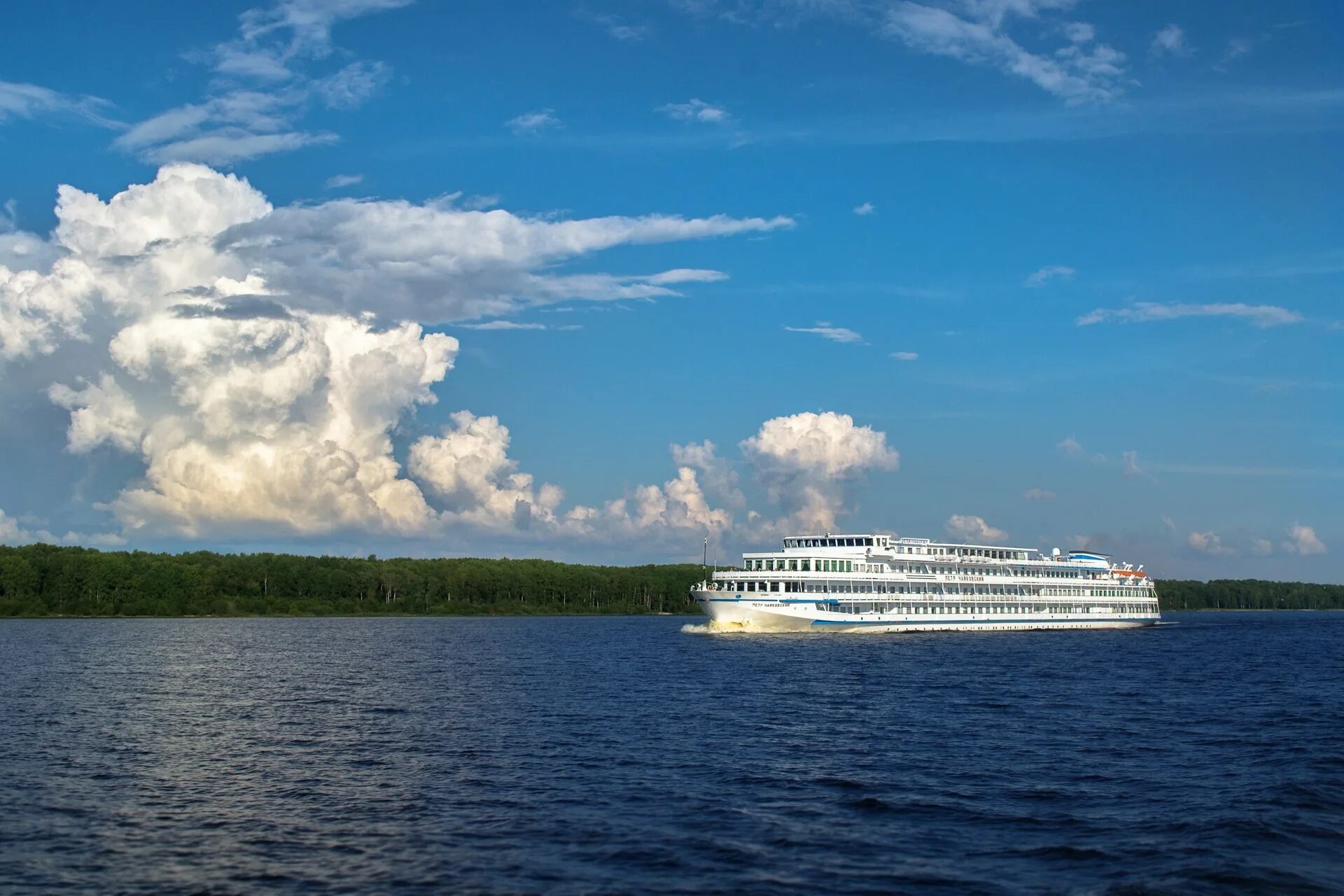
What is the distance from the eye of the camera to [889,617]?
140 meters

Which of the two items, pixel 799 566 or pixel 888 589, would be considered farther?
pixel 888 589

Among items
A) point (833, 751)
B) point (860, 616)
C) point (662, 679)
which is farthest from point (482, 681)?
point (860, 616)

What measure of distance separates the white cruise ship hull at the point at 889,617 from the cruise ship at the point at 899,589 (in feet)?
0.39

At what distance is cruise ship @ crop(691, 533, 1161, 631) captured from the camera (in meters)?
131

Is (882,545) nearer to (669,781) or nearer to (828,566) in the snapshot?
(828,566)

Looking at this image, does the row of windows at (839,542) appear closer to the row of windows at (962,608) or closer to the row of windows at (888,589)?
the row of windows at (888,589)

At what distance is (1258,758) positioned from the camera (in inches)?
1892

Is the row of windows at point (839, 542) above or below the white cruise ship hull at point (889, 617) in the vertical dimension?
above

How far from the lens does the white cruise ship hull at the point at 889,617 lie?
130 m

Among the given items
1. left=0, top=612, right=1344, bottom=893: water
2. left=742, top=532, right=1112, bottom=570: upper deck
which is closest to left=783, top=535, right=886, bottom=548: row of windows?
left=742, top=532, right=1112, bottom=570: upper deck

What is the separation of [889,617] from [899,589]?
4635 millimetres

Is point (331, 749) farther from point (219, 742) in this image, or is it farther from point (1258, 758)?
point (1258, 758)

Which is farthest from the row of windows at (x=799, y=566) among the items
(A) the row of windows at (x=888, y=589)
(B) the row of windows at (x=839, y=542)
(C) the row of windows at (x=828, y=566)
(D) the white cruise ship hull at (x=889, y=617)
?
(D) the white cruise ship hull at (x=889, y=617)

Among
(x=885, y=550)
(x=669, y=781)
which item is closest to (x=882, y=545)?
(x=885, y=550)
